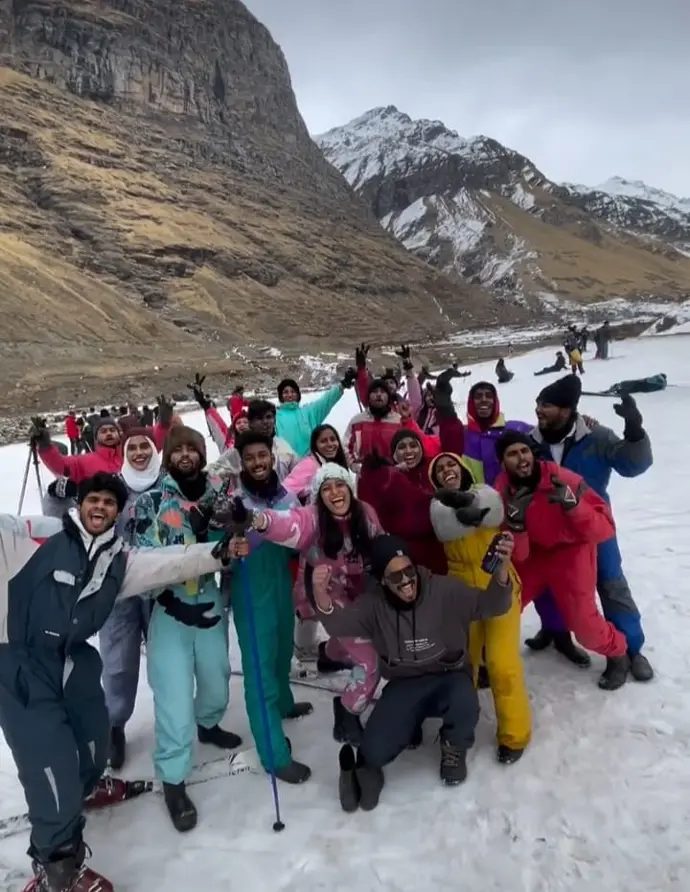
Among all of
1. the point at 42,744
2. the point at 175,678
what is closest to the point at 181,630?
the point at 175,678

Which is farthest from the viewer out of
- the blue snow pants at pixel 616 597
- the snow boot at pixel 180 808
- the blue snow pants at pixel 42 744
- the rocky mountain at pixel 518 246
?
the rocky mountain at pixel 518 246

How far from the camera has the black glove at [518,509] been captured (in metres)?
3.72

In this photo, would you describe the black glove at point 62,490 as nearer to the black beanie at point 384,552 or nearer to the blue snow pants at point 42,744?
the blue snow pants at point 42,744

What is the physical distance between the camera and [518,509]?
372cm

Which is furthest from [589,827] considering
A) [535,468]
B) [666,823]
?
[535,468]

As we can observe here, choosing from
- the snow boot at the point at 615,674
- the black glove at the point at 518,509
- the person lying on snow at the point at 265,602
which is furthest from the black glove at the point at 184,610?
the snow boot at the point at 615,674

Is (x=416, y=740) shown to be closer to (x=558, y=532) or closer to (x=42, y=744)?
(x=558, y=532)

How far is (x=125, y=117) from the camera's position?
91.9m

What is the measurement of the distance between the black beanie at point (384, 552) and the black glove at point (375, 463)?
2.52ft

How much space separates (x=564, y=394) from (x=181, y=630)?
2601mm

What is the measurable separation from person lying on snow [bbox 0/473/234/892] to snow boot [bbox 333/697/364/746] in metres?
1.30

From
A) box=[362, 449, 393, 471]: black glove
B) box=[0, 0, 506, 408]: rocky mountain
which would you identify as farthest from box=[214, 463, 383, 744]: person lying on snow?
box=[0, 0, 506, 408]: rocky mountain

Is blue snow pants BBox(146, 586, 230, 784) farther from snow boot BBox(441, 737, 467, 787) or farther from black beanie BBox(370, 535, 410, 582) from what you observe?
snow boot BBox(441, 737, 467, 787)

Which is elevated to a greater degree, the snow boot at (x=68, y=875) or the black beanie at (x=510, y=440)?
the black beanie at (x=510, y=440)
